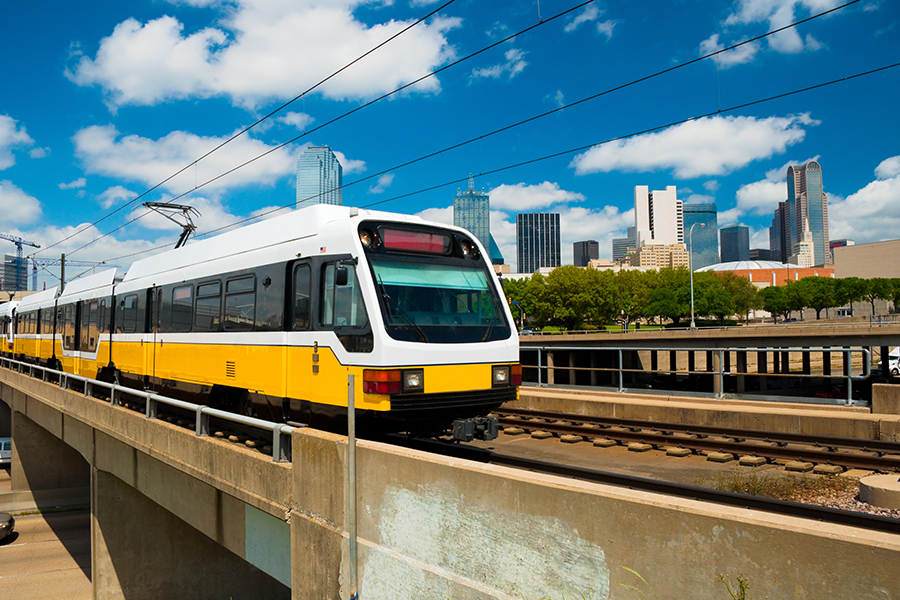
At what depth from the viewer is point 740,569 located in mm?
3254

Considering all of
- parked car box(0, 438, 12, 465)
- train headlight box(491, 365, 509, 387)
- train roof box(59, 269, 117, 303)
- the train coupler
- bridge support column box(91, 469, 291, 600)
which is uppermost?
train roof box(59, 269, 117, 303)

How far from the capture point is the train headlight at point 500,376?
7.78 metres

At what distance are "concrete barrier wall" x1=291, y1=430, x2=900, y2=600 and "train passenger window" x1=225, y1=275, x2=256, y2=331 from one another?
3.60 metres

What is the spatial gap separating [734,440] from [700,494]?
12.5ft

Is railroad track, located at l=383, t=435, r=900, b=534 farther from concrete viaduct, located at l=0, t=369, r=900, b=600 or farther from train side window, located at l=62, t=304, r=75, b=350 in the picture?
train side window, located at l=62, t=304, r=75, b=350

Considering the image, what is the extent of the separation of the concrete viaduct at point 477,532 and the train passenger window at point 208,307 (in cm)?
178

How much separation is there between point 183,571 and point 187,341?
21.8ft

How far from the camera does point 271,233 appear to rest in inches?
358

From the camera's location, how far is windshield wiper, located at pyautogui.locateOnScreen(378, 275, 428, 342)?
23.4 ft

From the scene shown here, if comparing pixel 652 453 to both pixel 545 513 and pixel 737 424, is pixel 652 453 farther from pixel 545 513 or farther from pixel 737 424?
pixel 545 513

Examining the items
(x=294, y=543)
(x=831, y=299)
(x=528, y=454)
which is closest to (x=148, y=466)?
(x=294, y=543)

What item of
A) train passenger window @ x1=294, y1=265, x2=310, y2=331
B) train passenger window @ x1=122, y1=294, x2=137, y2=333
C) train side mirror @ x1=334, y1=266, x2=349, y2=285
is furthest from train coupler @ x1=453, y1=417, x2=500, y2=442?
train passenger window @ x1=122, y1=294, x2=137, y2=333

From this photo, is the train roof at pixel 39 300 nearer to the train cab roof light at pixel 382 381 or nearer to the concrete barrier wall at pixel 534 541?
the train cab roof light at pixel 382 381

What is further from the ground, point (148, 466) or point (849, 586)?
point (849, 586)
